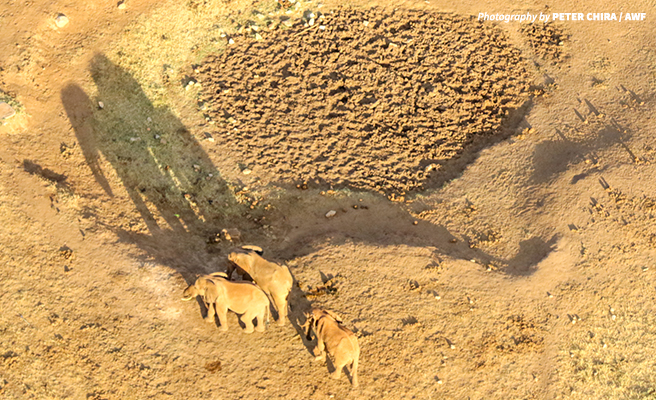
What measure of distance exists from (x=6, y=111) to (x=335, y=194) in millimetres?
7318

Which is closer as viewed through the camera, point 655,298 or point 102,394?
point 102,394

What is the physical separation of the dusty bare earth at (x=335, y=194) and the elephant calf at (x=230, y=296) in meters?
0.62

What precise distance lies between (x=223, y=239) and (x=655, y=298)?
8501mm

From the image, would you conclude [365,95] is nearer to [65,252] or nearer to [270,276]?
[270,276]

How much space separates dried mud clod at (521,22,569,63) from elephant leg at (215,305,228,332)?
11.3m

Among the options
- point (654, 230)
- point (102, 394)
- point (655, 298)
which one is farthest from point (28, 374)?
point (654, 230)

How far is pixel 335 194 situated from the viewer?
12.1 metres

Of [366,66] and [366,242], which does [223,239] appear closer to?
[366,242]

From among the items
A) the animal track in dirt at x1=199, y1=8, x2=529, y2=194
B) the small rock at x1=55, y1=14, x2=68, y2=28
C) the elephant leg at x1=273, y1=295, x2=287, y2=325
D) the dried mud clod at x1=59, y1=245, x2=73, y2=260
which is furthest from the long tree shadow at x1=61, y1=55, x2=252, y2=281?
the elephant leg at x1=273, y1=295, x2=287, y2=325

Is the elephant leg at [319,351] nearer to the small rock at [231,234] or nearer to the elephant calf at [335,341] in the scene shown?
the elephant calf at [335,341]

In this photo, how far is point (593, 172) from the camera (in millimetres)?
12109

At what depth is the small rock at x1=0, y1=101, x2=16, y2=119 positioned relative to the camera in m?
11.8

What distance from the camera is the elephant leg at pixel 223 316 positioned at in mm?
8805

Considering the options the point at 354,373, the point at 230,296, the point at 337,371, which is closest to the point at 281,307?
the point at 230,296
